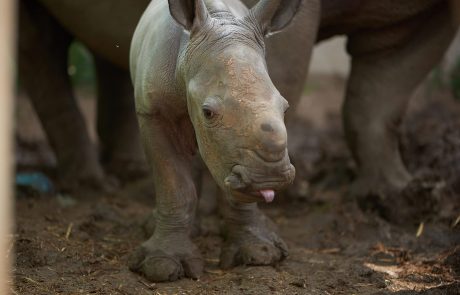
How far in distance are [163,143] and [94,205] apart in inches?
69.8

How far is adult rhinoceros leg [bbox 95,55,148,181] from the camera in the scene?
7227 millimetres

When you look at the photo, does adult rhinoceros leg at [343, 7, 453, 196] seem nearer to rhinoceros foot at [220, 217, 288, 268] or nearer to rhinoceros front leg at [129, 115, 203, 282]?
rhinoceros foot at [220, 217, 288, 268]

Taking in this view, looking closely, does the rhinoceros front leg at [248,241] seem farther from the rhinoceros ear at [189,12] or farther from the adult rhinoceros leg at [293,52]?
the rhinoceros ear at [189,12]

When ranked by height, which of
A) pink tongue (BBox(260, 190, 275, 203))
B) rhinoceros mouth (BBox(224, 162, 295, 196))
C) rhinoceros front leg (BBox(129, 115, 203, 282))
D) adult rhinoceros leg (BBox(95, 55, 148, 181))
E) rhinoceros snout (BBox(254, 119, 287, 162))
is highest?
rhinoceros snout (BBox(254, 119, 287, 162))

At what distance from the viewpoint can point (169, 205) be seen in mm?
4641

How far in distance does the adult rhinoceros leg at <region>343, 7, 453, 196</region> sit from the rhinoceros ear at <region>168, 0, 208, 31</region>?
240 centimetres

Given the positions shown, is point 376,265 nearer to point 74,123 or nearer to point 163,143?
point 163,143

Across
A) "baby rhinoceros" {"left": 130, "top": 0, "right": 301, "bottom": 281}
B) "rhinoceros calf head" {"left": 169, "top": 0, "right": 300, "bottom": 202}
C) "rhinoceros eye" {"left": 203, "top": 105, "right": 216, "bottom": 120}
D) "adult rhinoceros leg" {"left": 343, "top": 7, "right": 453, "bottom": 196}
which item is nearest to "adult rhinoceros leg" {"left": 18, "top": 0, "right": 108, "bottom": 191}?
"baby rhinoceros" {"left": 130, "top": 0, "right": 301, "bottom": 281}

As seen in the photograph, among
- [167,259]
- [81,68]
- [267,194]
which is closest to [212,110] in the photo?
[267,194]

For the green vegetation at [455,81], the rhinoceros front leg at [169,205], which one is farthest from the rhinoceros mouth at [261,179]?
the green vegetation at [455,81]

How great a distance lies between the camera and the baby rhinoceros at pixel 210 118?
3758 mm

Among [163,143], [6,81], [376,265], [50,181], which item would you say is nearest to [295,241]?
[376,265]

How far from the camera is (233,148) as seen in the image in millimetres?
3816

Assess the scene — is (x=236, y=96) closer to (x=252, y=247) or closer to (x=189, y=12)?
(x=189, y=12)
